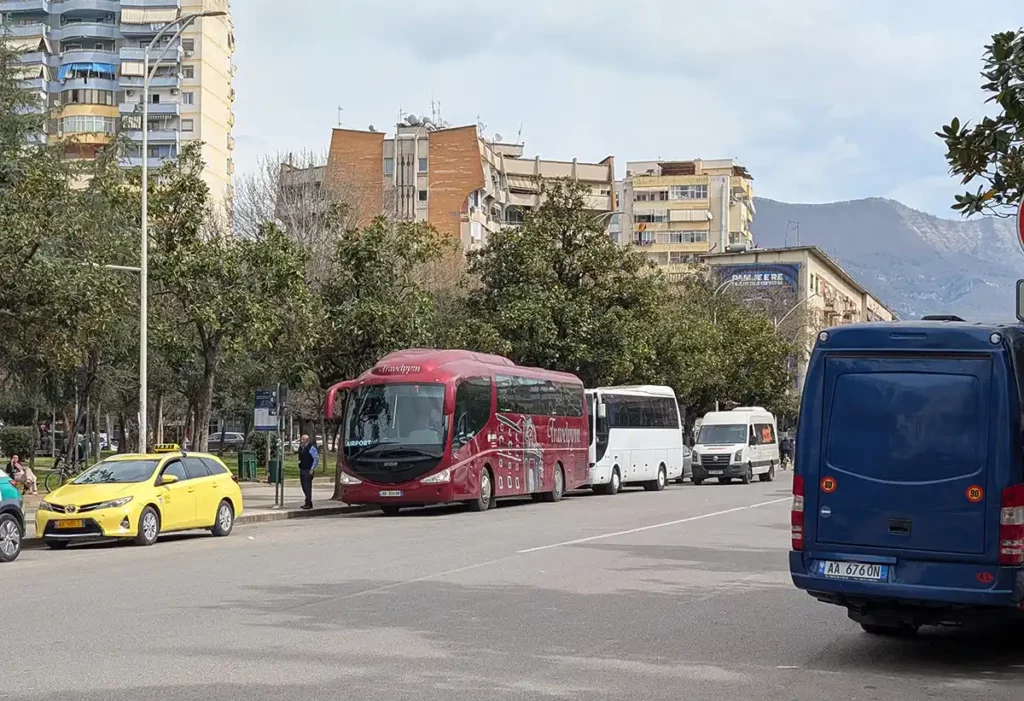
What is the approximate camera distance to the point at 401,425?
2953 centimetres

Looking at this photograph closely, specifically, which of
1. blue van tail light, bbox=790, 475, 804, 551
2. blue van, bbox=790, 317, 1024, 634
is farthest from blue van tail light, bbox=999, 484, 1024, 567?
blue van tail light, bbox=790, 475, 804, 551

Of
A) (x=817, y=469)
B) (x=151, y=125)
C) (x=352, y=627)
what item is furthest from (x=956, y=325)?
(x=151, y=125)

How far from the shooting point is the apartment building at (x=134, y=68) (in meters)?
106

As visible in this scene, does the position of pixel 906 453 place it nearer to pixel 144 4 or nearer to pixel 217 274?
pixel 217 274

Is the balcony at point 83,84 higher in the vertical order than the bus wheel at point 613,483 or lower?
higher

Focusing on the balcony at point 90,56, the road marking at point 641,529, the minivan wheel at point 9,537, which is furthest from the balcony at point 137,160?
the minivan wheel at point 9,537

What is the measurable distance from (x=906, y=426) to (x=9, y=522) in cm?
1328

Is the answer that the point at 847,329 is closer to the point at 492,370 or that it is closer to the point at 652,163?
the point at 492,370

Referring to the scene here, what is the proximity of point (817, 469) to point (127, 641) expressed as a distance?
18.6ft

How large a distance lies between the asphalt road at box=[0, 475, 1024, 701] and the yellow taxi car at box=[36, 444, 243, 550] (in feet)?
1.81

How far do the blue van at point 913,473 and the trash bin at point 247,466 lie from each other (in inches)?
1387

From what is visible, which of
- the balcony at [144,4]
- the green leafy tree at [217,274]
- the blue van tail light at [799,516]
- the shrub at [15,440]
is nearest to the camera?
the blue van tail light at [799,516]

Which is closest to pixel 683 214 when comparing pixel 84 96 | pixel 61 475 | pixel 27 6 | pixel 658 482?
pixel 84 96

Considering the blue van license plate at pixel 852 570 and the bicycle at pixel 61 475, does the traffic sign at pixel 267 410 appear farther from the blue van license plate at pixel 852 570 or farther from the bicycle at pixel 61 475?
the blue van license plate at pixel 852 570
